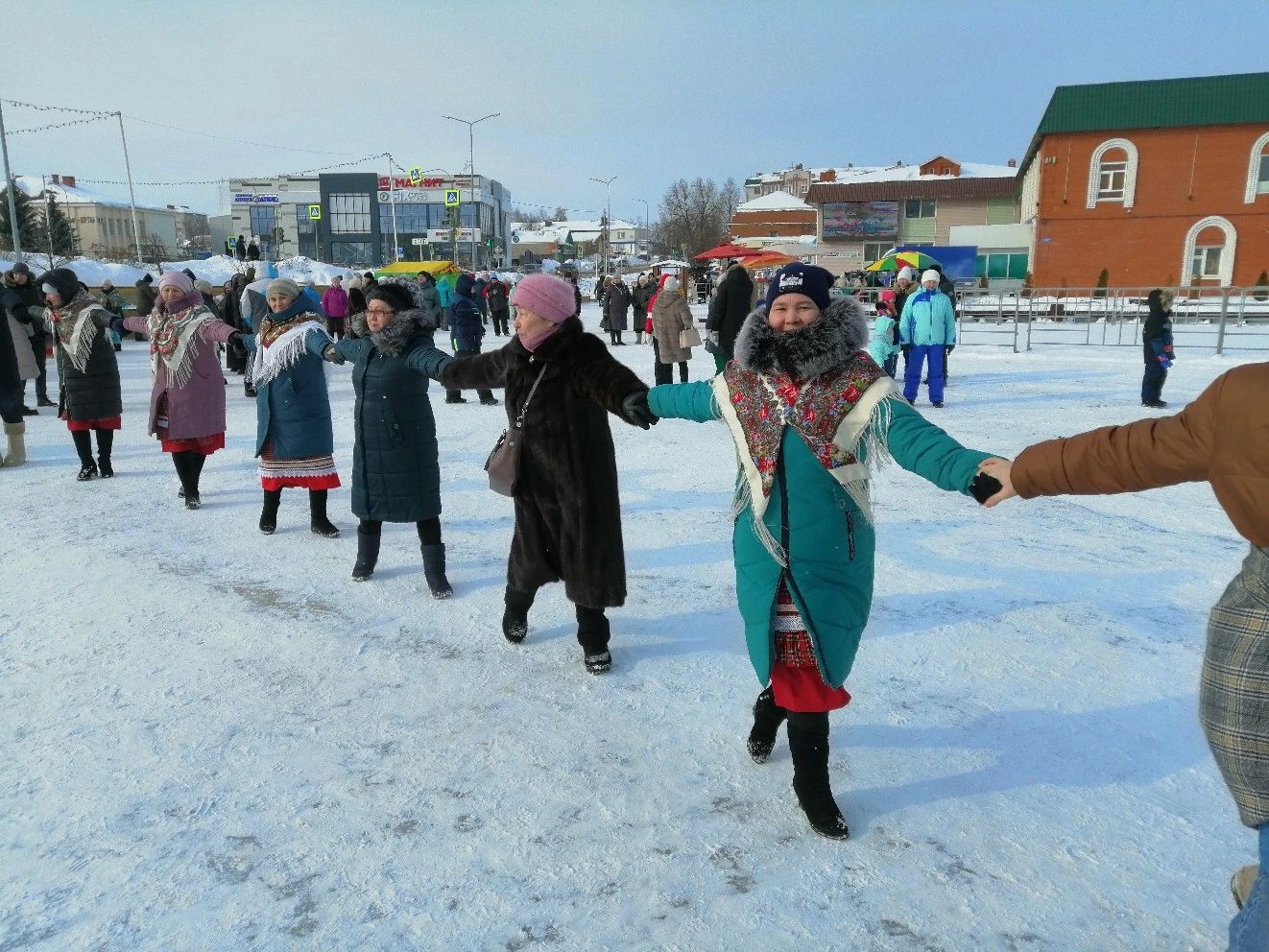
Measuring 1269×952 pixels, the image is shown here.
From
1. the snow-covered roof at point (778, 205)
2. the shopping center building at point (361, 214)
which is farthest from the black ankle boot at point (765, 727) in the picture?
the shopping center building at point (361, 214)

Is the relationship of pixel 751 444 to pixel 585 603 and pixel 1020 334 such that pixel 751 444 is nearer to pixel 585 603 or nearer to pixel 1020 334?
pixel 585 603

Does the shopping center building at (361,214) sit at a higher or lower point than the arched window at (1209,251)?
higher

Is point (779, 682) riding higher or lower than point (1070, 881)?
higher

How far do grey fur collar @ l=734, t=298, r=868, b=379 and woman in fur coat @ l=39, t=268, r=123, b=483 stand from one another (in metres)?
6.15

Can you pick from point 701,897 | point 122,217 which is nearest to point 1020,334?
point 701,897

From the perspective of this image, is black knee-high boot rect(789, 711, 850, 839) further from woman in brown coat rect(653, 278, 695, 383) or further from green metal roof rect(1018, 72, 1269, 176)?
green metal roof rect(1018, 72, 1269, 176)

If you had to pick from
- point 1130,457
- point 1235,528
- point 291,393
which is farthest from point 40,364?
point 1235,528

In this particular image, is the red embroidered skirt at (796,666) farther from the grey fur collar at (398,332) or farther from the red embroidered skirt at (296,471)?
the red embroidered skirt at (296,471)

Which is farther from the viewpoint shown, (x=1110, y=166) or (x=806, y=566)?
(x=1110, y=166)

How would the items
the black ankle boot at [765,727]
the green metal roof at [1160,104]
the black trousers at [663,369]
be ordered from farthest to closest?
1. the green metal roof at [1160,104]
2. the black trousers at [663,369]
3. the black ankle boot at [765,727]

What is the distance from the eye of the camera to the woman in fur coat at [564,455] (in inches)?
137

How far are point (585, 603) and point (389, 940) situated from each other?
158 cm

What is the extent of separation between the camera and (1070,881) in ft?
7.86

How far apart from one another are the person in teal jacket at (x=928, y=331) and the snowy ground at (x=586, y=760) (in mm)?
5055
